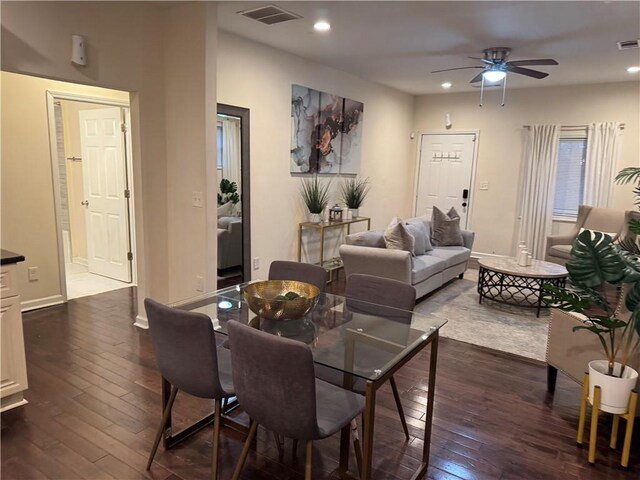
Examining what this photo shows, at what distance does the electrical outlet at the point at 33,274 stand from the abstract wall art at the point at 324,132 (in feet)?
9.55

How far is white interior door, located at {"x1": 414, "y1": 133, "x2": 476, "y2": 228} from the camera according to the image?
24.5 ft

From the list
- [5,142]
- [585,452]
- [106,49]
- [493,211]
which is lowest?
[585,452]

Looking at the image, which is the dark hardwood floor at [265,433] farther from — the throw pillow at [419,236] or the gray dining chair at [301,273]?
the throw pillow at [419,236]

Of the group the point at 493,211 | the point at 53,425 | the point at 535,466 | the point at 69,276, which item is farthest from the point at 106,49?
the point at 493,211

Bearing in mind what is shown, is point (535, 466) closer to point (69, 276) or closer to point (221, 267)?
point (221, 267)

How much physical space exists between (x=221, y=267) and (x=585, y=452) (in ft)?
11.4

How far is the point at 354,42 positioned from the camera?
176 inches

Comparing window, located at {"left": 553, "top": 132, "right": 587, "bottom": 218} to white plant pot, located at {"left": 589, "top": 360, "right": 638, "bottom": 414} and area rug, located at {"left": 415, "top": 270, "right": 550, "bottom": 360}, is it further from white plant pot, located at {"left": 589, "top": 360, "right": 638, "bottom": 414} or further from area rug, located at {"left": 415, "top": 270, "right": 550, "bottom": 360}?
white plant pot, located at {"left": 589, "top": 360, "right": 638, "bottom": 414}

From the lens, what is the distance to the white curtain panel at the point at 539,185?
260 inches

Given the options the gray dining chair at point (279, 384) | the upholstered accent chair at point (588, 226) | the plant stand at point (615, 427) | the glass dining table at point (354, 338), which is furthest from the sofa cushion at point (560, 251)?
the gray dining chair at point (279, 384)

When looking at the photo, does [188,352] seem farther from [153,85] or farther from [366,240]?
[366,240]

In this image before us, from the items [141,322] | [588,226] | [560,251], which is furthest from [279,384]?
[588,226]

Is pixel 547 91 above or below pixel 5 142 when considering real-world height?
above

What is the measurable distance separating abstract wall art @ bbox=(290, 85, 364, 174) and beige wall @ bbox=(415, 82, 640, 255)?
2.05 m
